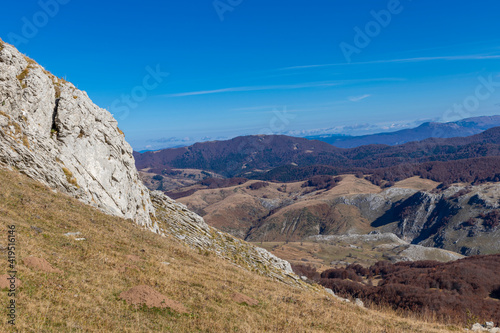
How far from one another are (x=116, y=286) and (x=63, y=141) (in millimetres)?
25556

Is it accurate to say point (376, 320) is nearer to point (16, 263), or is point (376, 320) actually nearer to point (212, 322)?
point (212, 322)

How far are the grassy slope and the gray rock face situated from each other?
3.84 meters

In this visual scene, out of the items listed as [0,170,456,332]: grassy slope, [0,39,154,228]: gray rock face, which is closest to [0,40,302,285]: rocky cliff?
[0,39,154,228]: gray rock face

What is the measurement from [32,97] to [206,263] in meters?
27.5

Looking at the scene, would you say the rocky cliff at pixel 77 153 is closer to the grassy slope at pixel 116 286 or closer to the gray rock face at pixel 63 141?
the gray rock face at pixel 63 141

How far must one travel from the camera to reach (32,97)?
109ft

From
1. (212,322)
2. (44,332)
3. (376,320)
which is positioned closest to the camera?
(44,332)

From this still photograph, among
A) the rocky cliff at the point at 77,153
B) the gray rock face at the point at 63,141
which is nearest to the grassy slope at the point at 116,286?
the gray rock face at the point at 63,141

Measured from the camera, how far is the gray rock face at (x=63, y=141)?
2908 cm

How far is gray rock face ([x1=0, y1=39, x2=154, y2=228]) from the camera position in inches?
1145

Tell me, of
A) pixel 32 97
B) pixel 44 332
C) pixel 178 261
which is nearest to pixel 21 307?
pixel 44 332

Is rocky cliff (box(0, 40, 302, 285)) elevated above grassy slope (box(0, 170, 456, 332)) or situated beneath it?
elevated above

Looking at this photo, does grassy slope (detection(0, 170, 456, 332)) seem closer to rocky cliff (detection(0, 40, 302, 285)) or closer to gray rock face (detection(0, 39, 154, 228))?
gray rock face (detection(0, 39, 154, 228))

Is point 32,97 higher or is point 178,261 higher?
point 32,97
